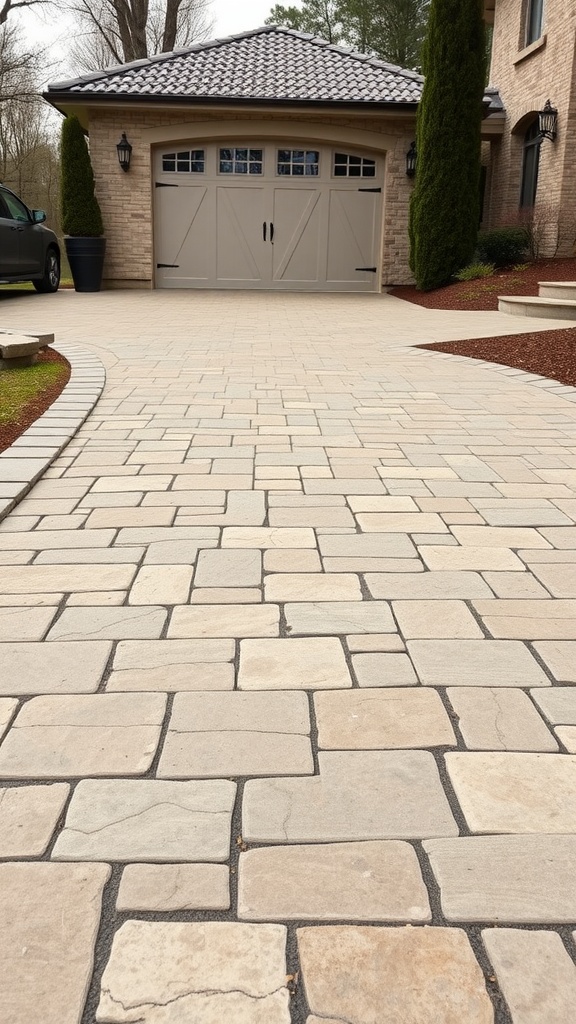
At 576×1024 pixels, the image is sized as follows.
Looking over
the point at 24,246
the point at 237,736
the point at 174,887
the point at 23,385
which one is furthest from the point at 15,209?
the point at 174,887

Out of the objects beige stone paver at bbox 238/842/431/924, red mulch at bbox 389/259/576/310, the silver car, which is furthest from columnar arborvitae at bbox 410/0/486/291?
beige stone paver at bbox 238/842/431/924

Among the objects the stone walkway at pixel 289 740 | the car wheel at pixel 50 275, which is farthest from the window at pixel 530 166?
the stone walkway at pixel 289 740

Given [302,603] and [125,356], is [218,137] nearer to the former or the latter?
[125,356]

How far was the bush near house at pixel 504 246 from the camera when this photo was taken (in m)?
13.3

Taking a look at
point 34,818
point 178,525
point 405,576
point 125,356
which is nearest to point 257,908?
point 34,818

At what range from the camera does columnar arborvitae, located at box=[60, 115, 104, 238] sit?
13742 millimetres

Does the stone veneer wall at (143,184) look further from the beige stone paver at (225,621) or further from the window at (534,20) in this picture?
the beige stone paver at (225,621)

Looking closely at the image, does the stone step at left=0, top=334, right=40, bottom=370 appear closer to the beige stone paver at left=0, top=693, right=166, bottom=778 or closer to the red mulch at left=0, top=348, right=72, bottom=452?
the red mulch at left=0, top=348, right=72, bottom=452

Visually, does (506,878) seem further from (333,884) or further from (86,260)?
(86,260)

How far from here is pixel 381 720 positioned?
1.95m

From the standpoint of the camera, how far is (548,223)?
45.3ft

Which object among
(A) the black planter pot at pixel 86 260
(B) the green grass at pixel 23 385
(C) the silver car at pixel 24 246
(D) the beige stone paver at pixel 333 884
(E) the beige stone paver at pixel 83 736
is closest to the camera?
(D) the beige stone paver at pixel 333 884

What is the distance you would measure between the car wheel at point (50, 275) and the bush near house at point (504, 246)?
6973 mm

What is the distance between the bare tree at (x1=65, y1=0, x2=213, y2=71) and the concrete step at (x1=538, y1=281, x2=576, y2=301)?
14.7 metres
